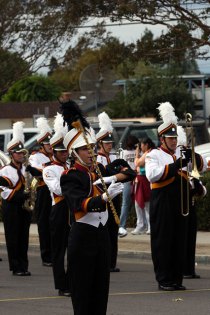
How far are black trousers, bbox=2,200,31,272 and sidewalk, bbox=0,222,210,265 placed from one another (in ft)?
8.57

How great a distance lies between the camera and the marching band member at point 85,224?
863 cm

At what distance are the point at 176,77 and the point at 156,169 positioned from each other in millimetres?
45351

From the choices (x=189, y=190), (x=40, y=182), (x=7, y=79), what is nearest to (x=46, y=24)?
(x=7, y=79)

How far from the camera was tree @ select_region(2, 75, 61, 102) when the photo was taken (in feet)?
247

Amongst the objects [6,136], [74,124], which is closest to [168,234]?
[74,124]

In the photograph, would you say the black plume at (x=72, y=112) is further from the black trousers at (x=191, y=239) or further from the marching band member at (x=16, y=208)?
the marching band member at (x=16, y=208)

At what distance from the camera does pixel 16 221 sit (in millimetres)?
14703

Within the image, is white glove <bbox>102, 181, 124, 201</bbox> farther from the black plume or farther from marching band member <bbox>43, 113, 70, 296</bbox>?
marching band member <bbox>43, 113, 70, 296</bbox>

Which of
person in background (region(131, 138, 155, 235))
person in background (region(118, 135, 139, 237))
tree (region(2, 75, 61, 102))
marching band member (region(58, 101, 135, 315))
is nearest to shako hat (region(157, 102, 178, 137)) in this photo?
marching band member (region(58, 101, 135, 315))

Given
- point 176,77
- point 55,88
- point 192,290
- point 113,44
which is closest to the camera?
point 192,290

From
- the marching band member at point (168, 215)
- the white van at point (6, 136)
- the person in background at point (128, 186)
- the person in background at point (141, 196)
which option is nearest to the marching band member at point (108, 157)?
the marching band member at point (168, 215)

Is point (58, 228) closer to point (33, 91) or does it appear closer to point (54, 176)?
point (54, 176)

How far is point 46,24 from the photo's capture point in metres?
34.7

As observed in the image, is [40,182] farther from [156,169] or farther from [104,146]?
[156,169]
